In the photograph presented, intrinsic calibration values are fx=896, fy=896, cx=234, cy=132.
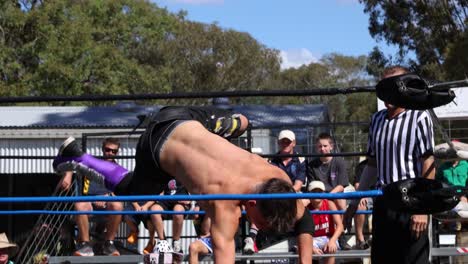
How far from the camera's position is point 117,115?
17938mm

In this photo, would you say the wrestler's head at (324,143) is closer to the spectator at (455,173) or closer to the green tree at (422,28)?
the spectator at (455,173)

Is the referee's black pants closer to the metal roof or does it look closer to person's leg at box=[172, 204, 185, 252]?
person's leg at box=[172, 204, 185, 252]

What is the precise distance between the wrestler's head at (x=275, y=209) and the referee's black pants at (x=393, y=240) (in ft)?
1.44

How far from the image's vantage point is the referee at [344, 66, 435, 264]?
4543 mm

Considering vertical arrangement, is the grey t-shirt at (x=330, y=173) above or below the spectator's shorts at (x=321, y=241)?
above

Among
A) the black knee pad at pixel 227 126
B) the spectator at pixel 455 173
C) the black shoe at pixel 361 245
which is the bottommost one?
the black shoe at pixel 361 245

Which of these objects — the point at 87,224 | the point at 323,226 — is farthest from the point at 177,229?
the point at 323,226

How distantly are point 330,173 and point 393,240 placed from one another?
3821 mm

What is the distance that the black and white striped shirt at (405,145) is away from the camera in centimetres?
499

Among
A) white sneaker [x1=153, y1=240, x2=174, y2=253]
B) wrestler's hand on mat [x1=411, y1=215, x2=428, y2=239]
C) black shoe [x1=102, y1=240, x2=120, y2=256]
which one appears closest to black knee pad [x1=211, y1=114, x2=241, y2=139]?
wrestler's hand on mat [x1=411, y1=215, x2=428, y2=239]

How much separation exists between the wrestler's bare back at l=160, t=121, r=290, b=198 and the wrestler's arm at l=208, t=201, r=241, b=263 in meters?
0.11

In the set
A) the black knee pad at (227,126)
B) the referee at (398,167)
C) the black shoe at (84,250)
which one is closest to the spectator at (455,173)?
the referee at (398,167)

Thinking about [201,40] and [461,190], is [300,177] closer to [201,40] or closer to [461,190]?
[461,190]

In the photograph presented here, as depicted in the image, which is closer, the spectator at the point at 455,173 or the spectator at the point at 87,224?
the spectator at the point at 455,173
